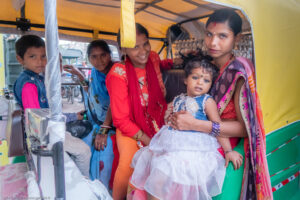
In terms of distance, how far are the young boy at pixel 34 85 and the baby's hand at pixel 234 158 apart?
122 centimetres

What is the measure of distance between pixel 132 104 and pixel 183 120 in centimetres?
59

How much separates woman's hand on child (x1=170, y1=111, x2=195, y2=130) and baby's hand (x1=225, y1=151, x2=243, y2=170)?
31cm

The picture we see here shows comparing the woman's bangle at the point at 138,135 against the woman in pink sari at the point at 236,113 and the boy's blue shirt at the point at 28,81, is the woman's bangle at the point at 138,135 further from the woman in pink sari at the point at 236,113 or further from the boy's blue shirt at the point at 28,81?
the boy's blue shirt at the point at 28,81

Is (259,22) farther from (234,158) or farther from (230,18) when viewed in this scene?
(234,158)

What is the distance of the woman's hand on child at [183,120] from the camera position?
150 centimetres

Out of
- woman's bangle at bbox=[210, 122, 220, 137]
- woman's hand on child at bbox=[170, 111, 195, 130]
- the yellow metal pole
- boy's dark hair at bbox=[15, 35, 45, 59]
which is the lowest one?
woman's bangle at bbox=[210, 122, 220, 137]

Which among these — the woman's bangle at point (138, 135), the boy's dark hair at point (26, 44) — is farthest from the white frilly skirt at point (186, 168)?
the boy's dark hair at point (26, 44)

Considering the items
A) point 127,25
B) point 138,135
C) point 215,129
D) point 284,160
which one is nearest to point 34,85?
point 138,135

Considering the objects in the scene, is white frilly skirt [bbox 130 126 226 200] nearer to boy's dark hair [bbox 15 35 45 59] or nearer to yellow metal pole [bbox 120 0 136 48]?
yellow metal pole [bbox 120 0 136 48]

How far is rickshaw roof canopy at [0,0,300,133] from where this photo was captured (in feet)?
5.52

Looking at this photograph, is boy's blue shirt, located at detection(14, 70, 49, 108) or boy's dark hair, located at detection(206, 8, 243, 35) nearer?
boy's dark hair, located at detection(206, 8, 243, 35)

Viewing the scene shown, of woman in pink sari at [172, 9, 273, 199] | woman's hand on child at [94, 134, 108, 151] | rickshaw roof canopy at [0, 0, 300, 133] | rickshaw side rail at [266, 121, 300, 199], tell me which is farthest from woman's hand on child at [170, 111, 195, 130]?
woman's hand on child at [94, 134, 108, 151]

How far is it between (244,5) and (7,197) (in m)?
1.86

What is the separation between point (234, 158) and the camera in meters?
1.42
